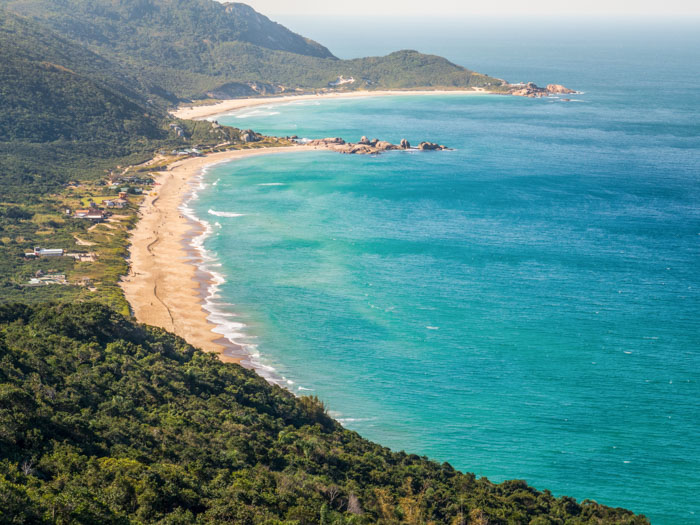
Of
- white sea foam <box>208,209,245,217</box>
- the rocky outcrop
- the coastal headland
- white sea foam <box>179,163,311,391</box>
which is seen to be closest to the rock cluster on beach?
the rocky outcrop

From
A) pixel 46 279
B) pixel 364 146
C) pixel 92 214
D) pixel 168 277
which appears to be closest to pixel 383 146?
pixel 364 146

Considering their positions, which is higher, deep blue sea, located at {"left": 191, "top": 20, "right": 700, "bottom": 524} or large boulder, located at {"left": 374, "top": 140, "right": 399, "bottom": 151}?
large boulder, located at {"left": 374, "top": 140, "right": 399, "bottom": 151}

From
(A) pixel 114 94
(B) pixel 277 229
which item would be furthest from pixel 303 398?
(A) pixel 114 94

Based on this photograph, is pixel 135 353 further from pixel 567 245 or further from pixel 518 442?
pixel 567 245

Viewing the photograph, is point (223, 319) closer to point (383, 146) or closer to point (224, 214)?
point (224, 214)

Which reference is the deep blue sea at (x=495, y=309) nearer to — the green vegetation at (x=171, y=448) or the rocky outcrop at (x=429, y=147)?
the green vegetation at (x=171, y=448)

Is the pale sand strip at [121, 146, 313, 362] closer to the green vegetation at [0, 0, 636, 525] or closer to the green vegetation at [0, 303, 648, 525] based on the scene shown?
the green vegetation at [0, 0, 636, 525]

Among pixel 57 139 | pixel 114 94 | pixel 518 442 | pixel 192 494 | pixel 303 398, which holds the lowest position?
pixel 518 442
